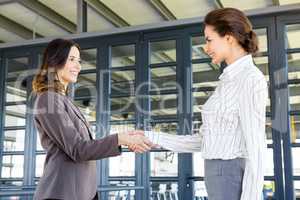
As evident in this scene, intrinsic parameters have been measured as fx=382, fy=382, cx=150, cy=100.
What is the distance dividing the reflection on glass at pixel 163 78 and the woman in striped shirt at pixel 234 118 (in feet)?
7.28

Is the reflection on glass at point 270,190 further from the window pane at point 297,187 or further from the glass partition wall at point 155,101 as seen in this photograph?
the window pane at point 297,187

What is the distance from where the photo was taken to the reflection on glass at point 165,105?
3541 mm

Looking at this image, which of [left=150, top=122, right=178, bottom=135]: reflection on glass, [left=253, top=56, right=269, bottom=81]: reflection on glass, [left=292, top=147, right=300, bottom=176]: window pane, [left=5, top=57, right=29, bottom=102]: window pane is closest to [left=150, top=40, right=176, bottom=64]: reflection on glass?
[left=150, top=122, right=178, bottom=135]: reflection on glass

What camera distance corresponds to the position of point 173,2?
4.12 m

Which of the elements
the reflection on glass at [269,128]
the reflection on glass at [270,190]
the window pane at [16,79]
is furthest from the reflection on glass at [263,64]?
the window pane at [16,79]

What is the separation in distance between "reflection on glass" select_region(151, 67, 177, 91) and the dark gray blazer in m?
2.13

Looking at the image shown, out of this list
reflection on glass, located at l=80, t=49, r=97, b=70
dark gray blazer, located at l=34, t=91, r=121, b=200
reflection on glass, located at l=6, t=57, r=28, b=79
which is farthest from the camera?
reflection on glass, located at l=6, t=57, r=28, b=79

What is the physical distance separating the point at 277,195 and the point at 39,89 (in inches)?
89.1

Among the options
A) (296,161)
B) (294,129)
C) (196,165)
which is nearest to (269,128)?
(294,129)

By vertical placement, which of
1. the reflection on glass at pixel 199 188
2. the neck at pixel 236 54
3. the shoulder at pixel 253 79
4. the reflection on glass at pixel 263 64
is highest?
the reflection on glass at pixel 263 64

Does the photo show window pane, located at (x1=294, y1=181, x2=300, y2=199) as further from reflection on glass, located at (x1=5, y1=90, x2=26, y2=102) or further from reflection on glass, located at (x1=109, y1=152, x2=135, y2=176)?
reflection on glass, located at (x1=5, y1=90, x2=26, y2=102)

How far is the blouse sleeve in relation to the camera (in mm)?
1443

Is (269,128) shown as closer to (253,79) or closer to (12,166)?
(253,79)

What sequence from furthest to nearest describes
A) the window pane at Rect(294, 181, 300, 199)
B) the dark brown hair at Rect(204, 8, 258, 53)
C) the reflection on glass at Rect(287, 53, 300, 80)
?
the reflection on glass at Rect(287, 53, 300, 80)
the window pane at Rect(294, 181, 300, 199)
the dark brown hair at Rect(204, 8, 258, 53)
